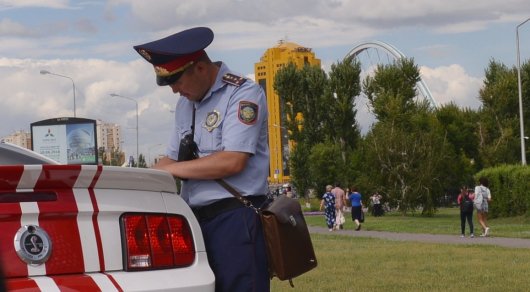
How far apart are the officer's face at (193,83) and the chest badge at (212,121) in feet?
0.31

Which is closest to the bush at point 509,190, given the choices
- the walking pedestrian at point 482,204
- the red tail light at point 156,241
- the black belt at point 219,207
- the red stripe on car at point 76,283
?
the walking pedestrian at point 482,204

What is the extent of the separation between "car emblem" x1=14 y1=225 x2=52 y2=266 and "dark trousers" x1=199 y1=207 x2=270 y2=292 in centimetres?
88

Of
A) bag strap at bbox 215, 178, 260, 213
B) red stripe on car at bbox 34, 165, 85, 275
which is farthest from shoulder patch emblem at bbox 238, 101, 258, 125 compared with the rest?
red stripe on car at bbox 34, 165, 85, 275

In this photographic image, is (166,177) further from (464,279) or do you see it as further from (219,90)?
(464,279)

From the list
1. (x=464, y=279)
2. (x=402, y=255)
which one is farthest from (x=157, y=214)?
(x=402, y=255)

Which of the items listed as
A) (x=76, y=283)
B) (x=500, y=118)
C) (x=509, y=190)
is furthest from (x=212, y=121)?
(x=500, y=118)

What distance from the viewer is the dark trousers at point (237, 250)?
4.64 m

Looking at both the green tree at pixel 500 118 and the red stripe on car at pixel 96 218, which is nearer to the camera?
the red stripe on car at pixel 96 218

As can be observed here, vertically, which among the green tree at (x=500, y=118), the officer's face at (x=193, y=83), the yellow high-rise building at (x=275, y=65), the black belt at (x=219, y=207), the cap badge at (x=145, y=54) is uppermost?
the yellow high-rise building at (x=275, y=65)

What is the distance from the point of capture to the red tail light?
4.21m

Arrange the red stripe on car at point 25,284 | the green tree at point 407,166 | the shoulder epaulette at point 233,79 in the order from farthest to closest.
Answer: the green tree at point 407,166 < the shoulder epaulette at point 233,79 < the red stripe on car at point 25,284

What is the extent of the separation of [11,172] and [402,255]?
16.5 metres

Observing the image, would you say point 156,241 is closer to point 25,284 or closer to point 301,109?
point 25,284

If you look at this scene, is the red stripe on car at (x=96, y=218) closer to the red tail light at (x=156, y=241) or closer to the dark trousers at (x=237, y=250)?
the red tail light at (x=156, y=241)
